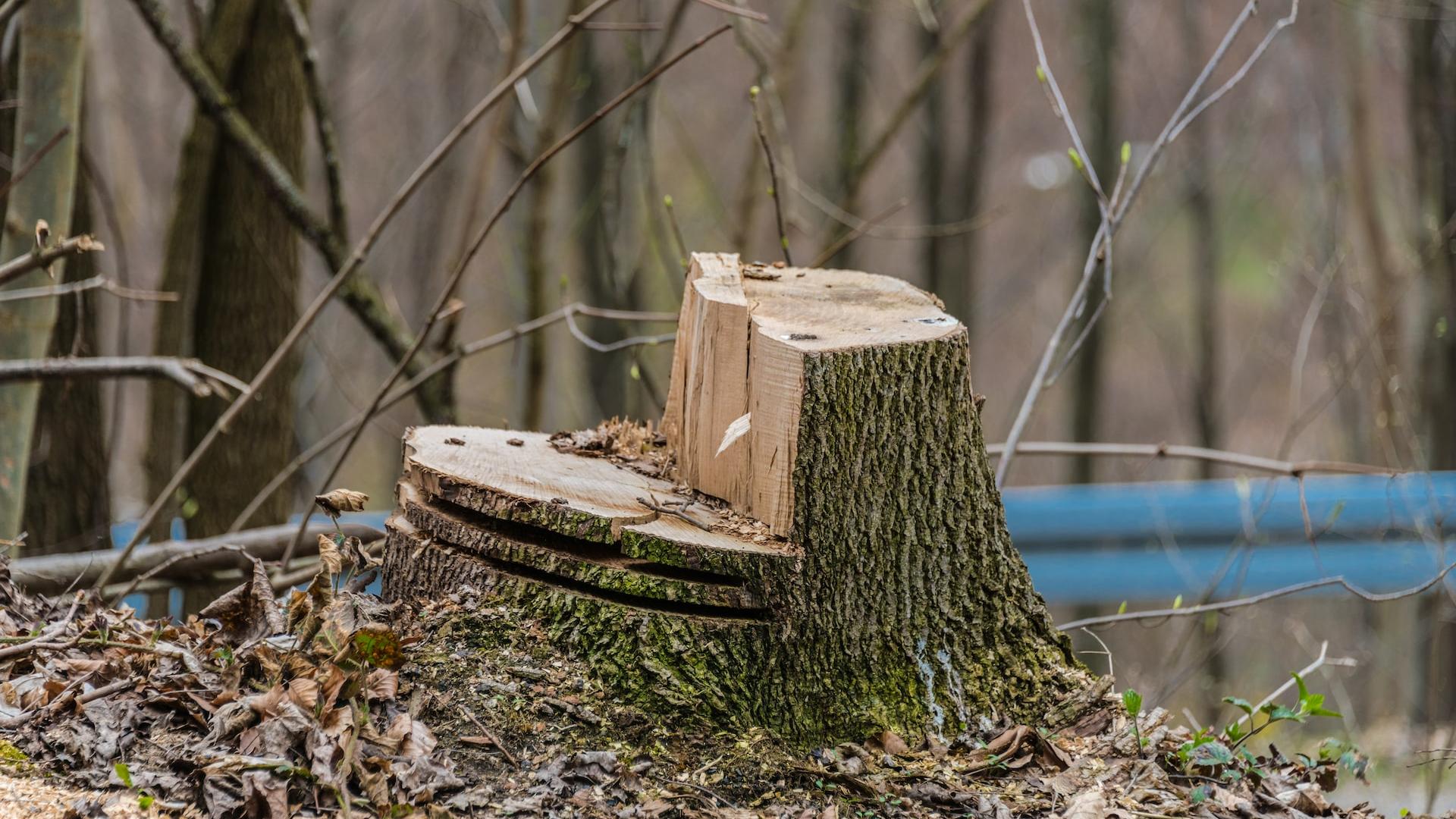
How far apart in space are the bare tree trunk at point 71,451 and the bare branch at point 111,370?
149cm

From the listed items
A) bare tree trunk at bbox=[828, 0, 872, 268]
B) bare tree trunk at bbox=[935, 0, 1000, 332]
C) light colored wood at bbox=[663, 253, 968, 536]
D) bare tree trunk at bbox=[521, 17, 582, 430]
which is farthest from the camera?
bare tree trunk at bbox=[935, 0, 1000, 332]

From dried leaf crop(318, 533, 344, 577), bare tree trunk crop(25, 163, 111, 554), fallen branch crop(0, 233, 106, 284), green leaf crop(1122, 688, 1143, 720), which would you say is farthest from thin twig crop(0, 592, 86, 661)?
bare tree trunk crop(25, 163, 111, 554)

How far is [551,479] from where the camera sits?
234cm

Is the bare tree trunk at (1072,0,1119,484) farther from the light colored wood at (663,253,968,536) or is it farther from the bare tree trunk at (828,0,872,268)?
the light colored wood at (663,253,968,536)

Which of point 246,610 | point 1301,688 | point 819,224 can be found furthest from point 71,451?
point 819,224

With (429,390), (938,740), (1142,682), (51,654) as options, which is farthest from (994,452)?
(1142,682)

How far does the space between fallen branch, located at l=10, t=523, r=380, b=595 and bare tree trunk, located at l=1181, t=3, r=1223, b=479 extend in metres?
10.1

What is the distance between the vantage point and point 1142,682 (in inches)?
302

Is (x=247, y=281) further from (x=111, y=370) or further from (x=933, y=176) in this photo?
(x=933, y=176)

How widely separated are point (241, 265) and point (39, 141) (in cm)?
131

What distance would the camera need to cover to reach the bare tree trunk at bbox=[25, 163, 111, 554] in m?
4.65

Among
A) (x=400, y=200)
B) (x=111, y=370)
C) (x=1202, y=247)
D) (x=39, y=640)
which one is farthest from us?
(x=1202, y=247)

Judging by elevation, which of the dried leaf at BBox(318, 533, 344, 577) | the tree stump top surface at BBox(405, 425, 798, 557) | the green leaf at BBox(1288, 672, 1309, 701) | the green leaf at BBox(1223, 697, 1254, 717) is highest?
the tree stump top surface at BBox(405, 425, 798, 557)

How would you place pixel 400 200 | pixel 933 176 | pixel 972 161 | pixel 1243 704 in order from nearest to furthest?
1. pixel 1243 704
2. pixel 400 200
3. pixel 972 161
4. pixel 933 176
